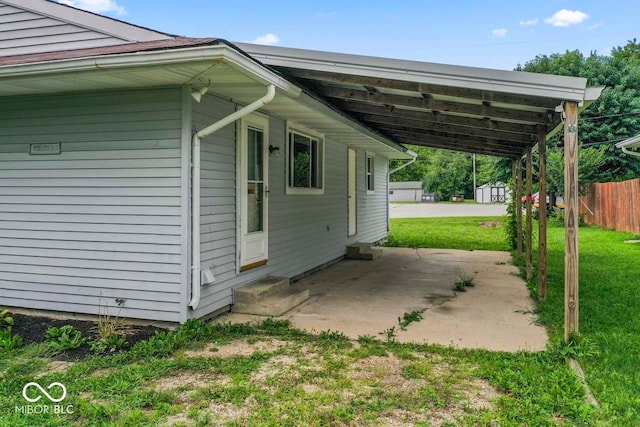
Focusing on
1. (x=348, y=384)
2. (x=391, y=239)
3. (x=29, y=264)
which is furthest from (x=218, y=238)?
(x=391, y=239)

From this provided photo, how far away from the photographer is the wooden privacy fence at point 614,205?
12.2m

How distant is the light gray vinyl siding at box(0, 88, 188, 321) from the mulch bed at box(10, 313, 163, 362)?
0.45 ft

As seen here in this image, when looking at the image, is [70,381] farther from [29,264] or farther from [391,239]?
[391,239]

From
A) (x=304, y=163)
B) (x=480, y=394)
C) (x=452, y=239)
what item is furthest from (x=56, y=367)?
(x=452, y=239)

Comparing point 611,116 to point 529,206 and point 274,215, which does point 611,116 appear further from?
point 274,215

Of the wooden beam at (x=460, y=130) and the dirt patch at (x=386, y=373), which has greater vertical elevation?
the wooden beam at (x=460, y=130)

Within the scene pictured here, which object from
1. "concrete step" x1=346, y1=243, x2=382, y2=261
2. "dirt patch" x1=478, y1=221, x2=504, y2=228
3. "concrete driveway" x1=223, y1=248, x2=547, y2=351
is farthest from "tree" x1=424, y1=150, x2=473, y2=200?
"concrete driveway" x1=223, y1=248, x2=547, y2=351

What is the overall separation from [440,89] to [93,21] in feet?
11.6

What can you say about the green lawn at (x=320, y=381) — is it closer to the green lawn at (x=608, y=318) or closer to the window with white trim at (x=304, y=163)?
the green lawn at (x=608, y=318)

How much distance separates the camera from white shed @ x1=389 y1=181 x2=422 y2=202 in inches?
2103

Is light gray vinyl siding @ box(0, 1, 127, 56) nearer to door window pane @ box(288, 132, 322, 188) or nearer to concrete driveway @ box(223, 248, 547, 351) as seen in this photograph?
door window pane @ box(288, 132, 322, 188)

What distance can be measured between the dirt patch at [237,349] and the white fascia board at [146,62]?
2.23 meters

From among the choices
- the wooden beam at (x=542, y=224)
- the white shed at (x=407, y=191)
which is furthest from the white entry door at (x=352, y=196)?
the white shed at (x=407, y=191)

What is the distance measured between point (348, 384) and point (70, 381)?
6.07ft
